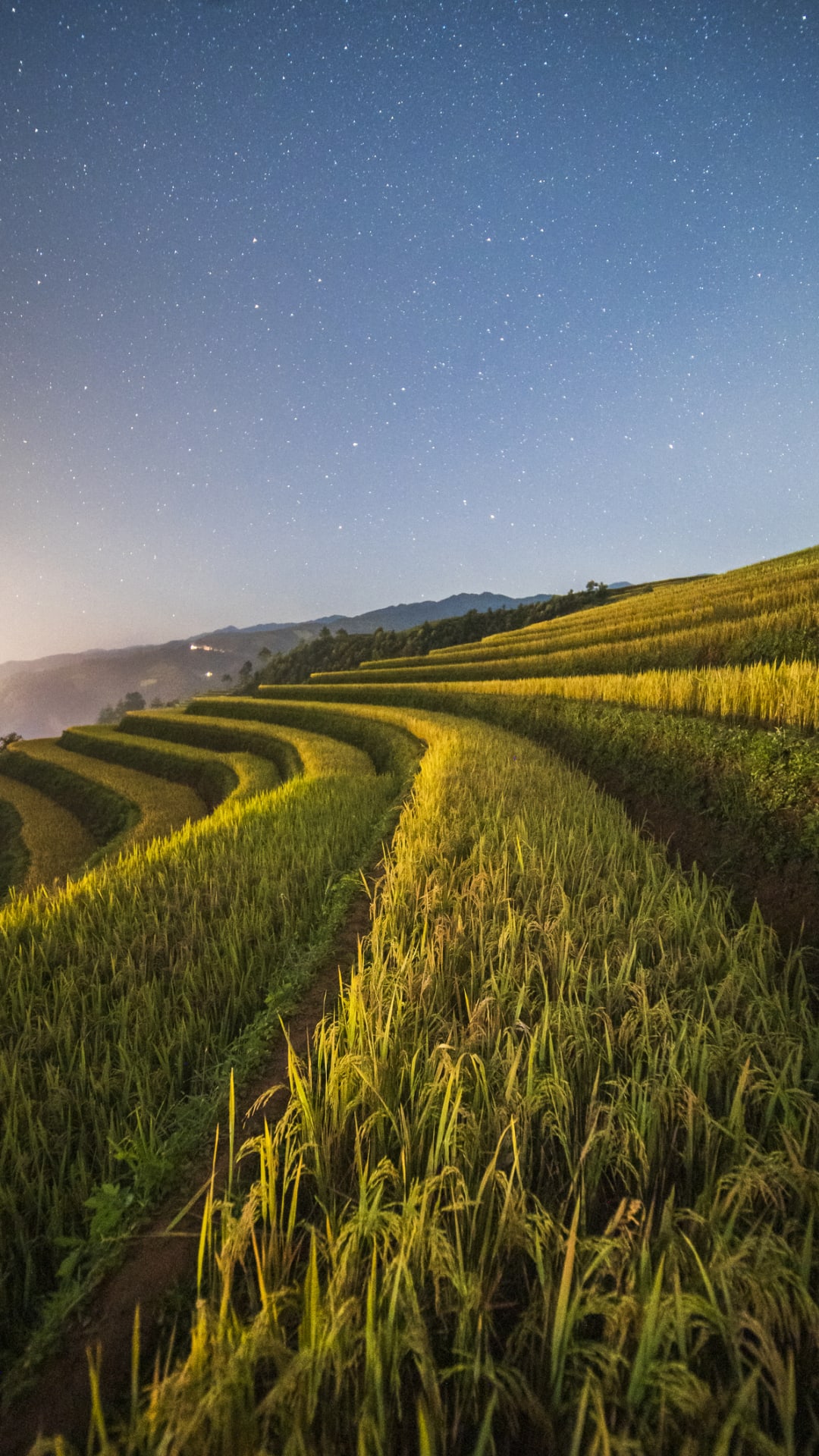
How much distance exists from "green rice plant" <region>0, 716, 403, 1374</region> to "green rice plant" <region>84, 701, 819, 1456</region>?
52cm

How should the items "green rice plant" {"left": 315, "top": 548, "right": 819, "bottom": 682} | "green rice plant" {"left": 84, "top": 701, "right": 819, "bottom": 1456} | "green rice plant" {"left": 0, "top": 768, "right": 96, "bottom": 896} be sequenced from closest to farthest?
1. "green rice plant" {"left": 84, "top": 701, "right": 819, "bottom": 1456}
2. "green rice plant" {"left": 315, "top": 548, "right": 819, "bottom": 682}
3. "green rice plant" {"left": 0, "top": 768, "right": 96, "bottom": 896}

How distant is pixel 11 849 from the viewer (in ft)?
49.8

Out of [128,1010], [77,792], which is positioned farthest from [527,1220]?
[77,792]

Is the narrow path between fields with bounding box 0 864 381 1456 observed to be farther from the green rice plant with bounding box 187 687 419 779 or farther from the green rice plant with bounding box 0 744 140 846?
the green rice plant with bounding box 0 744 140 846

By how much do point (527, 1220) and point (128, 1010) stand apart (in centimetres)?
251

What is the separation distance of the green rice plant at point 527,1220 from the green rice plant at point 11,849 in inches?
422

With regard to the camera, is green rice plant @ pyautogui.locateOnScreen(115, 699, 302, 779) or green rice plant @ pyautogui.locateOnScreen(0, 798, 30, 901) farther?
green rice plant @ pyautogui.locateOnScreen(115, 699, 302, 779)

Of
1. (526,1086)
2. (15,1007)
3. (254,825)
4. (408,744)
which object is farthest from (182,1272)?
(408,744)

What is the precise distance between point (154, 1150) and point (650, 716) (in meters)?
8.03

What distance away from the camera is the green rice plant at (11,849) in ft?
42.3

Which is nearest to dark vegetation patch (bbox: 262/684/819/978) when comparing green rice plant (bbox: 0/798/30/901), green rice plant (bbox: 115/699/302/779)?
green rice plant (bbox: 115/699/302/779)

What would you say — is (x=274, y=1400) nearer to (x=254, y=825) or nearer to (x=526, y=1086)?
(x=526, y=1086)

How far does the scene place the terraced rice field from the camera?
1.21 metres

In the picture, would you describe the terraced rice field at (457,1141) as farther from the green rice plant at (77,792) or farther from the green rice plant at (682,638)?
the green rice plant at (77,792)
